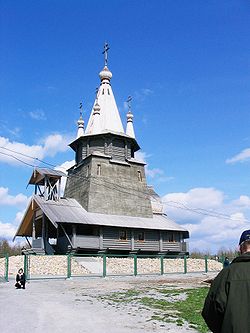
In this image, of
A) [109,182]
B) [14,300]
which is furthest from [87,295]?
[109,182]

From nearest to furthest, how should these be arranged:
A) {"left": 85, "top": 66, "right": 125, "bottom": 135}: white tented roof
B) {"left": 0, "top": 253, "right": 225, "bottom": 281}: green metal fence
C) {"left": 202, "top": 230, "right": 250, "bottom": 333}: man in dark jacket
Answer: {"left": 202, "top": 230, "right": 250, "bottom": 333}: man in dark jacket < {"left": 0, "top": 253, "right": 225, "bottom": 281}: green metal fence < {"left": 85, "top": 66, "right": 125, "bottom": 135}: white tented roof

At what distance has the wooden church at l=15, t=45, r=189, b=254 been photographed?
32.2 m

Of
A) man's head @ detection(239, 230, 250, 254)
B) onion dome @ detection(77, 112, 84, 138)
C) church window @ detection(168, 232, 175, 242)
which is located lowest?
church window @ detection(168, 232, 175, 242)

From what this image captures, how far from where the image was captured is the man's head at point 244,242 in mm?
2867

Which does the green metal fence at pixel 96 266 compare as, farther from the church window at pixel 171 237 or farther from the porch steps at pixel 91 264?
the church window at pixel 171 237

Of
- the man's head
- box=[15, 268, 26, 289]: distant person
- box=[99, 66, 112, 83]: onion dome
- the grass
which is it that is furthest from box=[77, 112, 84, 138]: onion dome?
the man's head

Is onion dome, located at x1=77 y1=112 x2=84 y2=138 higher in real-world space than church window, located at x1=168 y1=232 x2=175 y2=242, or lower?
higher

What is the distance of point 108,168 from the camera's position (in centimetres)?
3684

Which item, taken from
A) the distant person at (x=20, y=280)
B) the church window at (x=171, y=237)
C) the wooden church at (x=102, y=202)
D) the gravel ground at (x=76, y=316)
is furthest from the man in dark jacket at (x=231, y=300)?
the church window at (x=171, y=237)

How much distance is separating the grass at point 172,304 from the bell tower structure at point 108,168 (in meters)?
21.6

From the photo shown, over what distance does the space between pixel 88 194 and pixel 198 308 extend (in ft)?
82.9

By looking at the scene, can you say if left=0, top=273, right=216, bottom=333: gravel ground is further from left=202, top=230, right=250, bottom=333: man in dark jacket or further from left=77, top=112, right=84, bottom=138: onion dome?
left=77, top=112, right=84, bottom=138: onion dome

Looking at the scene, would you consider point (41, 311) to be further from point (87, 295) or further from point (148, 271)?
point (148, 271)

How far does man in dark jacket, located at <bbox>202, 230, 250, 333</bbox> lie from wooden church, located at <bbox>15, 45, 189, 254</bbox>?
90.2 feet
